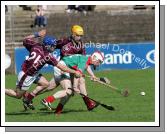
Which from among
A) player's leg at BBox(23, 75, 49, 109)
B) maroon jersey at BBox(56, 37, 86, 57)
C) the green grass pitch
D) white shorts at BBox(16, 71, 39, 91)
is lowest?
the green grass pitch

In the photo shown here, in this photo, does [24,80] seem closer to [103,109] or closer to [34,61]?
[34,61]

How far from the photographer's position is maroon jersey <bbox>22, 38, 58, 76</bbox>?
1705 cm

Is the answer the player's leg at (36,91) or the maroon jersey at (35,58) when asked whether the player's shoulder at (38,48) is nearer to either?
the maroon jersey at (35,58)

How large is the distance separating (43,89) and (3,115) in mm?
2441

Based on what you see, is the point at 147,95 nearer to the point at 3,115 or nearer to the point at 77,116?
the point at 77,116

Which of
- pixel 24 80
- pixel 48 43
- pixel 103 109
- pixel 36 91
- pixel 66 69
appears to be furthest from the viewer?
pixel 36 91

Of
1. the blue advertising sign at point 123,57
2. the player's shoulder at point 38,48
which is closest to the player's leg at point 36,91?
the player's shoulder at point 38,48

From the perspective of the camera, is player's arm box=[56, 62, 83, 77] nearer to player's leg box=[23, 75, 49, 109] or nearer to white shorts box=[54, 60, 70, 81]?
white shorts box=[54, 60, 70, 81]

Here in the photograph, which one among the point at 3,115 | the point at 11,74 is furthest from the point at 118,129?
the point at 11,74

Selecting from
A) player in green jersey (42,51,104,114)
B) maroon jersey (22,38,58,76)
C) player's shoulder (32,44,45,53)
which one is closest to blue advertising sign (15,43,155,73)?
player in green jersey (42,51,104,114)

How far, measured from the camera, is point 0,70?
1638cm

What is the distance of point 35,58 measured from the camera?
17234 mm

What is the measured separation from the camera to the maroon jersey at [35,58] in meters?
17.0

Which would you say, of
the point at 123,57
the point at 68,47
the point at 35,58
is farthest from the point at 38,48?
the point at 123,57
